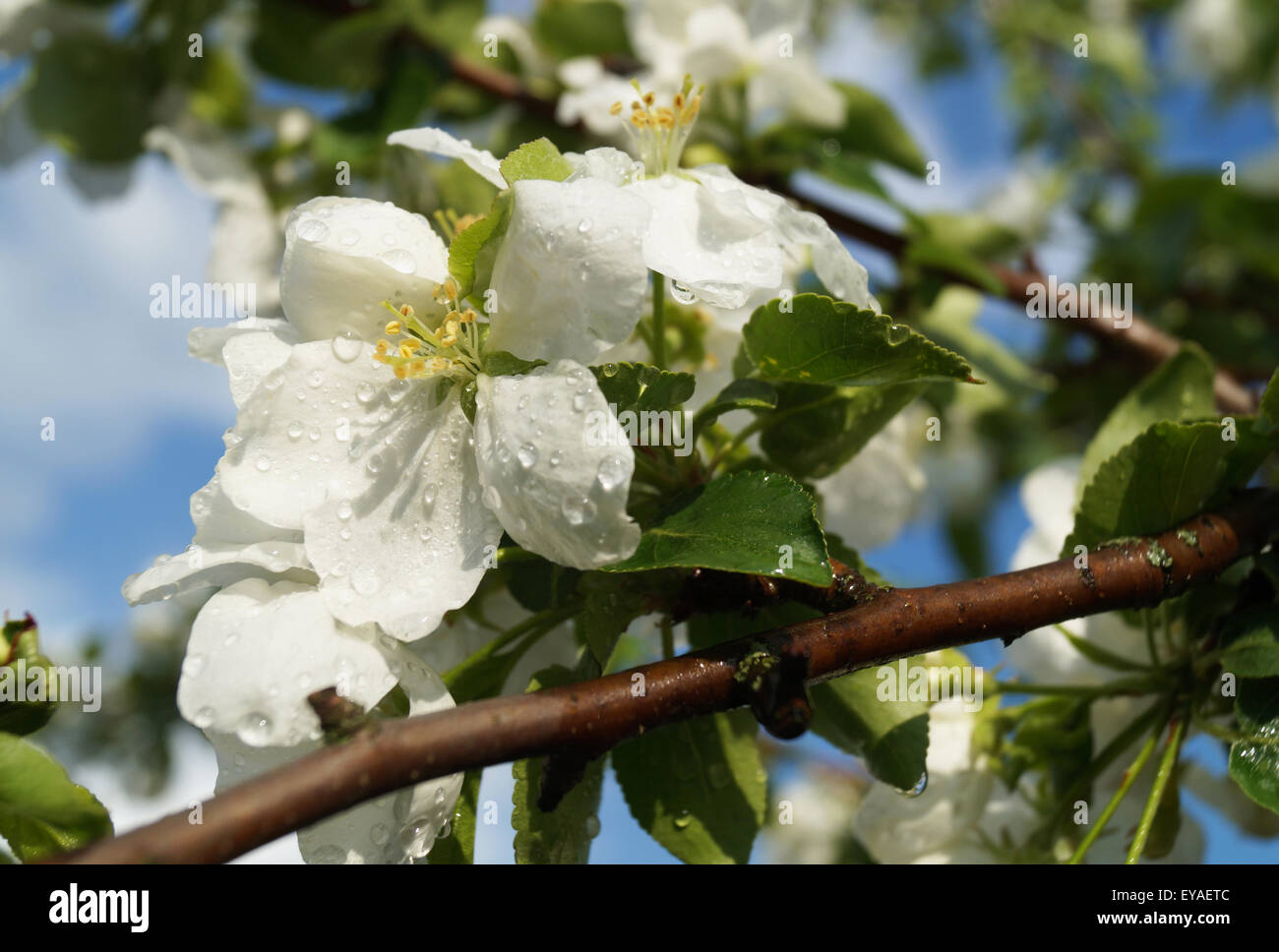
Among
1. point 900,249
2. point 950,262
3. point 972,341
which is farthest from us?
point 972,341

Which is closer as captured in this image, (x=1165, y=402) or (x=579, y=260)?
(x=579, y=260)

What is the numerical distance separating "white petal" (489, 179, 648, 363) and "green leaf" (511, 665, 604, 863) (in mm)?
308

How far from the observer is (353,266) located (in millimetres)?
880

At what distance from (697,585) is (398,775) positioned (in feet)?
1.08

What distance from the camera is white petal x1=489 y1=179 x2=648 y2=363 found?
776 mm

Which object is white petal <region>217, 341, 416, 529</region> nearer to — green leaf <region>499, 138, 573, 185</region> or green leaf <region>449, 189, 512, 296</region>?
green leaf <region>449, 189, 512, 296</region>

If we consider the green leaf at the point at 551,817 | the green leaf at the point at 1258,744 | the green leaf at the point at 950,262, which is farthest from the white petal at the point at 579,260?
the green leaf at the point at 950,262

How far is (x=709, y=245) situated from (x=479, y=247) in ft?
0.66

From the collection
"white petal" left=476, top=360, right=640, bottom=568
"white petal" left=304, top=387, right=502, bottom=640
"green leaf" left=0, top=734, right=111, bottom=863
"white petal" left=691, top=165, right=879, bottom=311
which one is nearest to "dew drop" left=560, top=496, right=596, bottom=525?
"white petal" left=476, top=360, right=640, bottom=568

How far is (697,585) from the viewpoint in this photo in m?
0.89

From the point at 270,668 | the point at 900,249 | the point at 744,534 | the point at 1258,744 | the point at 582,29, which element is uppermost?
the point at 582,29

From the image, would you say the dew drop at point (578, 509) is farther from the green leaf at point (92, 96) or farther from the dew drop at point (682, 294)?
the green leaf at point (92, 96)

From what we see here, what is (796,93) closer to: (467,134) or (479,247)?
(467,134)

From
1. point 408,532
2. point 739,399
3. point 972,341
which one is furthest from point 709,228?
point 972,341
